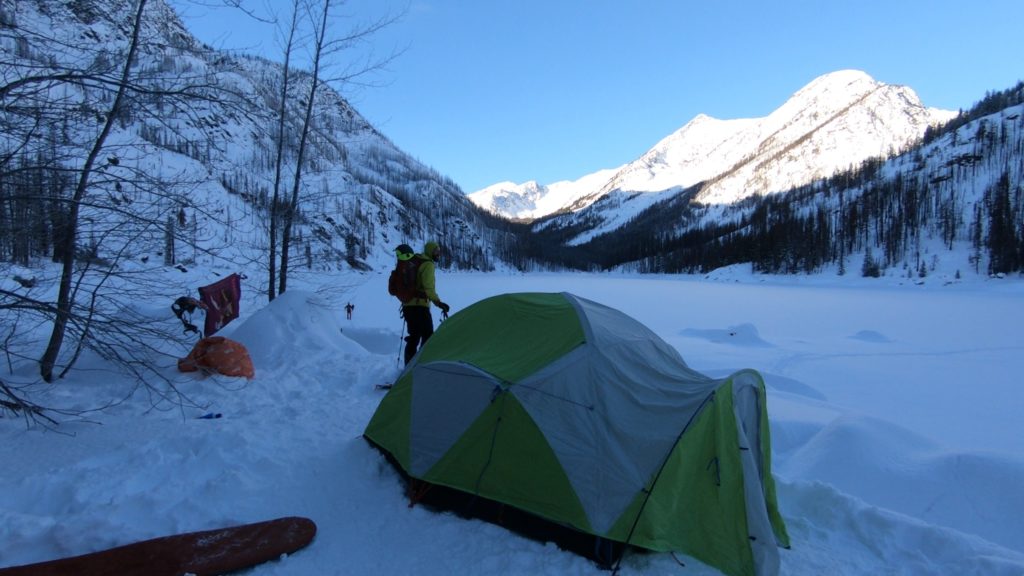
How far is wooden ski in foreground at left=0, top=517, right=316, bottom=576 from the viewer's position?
296cm

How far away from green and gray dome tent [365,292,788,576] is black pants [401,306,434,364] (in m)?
2.83

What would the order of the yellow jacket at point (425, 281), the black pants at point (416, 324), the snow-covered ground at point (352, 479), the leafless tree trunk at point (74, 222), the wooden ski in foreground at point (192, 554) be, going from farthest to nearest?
the black pants at point (416, 324)
the yellow jacket at point (425, 281)
the leafless tree trunk at point (74, 222)
the snow-covered ground at point (352, 479)
the wooden ski in foreground at point (192, 554)

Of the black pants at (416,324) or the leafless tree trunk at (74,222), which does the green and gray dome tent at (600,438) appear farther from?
the leafless tree trunk at (74,222)

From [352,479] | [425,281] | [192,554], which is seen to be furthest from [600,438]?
[425,281]

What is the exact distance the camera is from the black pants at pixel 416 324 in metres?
7.52

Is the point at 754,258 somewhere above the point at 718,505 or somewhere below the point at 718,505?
above

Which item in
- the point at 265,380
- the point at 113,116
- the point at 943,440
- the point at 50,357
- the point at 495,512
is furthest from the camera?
the point at 265,380

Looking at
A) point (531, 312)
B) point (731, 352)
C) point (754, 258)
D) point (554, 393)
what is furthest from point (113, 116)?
point (754, 258)

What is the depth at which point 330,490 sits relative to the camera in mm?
4246

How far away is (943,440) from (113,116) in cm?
1096

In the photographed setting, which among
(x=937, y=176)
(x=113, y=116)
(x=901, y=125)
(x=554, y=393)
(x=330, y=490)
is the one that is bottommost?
(x=330, y=490)

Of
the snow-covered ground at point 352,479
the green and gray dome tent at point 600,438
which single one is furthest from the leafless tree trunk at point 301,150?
the green and gray dome tent at point 600,438

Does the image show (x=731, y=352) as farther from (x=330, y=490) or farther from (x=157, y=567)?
(x=157, y=567)

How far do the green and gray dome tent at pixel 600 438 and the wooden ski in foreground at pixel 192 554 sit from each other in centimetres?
111
